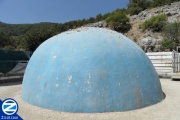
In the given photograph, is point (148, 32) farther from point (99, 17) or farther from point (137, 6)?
point (99, 17)

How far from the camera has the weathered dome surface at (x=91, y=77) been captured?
625cm

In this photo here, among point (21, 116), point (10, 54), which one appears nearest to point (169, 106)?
point (21, 116)

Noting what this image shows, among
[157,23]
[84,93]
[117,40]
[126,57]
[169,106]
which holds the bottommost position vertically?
[169,106]

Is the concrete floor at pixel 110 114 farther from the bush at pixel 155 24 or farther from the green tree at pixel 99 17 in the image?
the green tree at pixel 99 17

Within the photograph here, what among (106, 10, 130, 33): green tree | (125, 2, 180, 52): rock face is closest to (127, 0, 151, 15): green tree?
(125, 2, 180, 52): rock face

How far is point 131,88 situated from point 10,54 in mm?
11599

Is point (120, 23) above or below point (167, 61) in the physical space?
above

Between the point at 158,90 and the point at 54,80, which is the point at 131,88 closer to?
the point at 158,90

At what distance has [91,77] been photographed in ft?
20.9

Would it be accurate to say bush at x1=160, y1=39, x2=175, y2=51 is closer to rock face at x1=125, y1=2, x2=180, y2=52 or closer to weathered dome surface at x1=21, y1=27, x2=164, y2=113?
rock face at x1=125, y1=2, x2=180, y2=52

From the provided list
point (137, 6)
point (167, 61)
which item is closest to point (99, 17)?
point (137, 6)

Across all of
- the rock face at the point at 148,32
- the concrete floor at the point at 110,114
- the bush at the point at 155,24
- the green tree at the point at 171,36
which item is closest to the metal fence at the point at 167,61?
the concrete floor at the point at 110,114

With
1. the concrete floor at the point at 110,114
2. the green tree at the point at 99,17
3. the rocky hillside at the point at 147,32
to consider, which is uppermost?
the green tree at the point at 99,17

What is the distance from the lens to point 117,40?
7.49 meters
